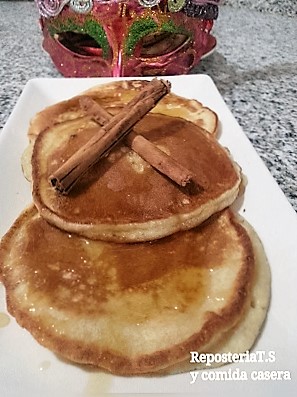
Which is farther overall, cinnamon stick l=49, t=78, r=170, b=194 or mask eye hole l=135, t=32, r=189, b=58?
mask eye hole l=135, t=32, r=189, b=58

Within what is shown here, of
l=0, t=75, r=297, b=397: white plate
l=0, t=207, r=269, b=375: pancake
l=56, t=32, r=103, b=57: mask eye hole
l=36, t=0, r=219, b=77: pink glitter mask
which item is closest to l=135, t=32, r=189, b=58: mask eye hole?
l=36, t=0, r=219, b=77: pink glitter mask

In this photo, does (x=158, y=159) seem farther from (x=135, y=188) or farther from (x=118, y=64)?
(x=118, y=64)

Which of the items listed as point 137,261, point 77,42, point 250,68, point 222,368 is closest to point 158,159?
point 137,261

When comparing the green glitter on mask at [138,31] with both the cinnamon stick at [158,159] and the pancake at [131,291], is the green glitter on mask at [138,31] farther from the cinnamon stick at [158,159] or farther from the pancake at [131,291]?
the pancake at [131,291]

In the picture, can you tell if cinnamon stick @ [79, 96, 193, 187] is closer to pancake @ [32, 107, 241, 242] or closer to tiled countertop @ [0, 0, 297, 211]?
pancake @ [32, 107, 241, 242]

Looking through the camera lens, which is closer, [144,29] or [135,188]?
[135,188]

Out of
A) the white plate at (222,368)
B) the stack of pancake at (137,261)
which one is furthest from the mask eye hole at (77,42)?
the stack of pancake at (137,261)
